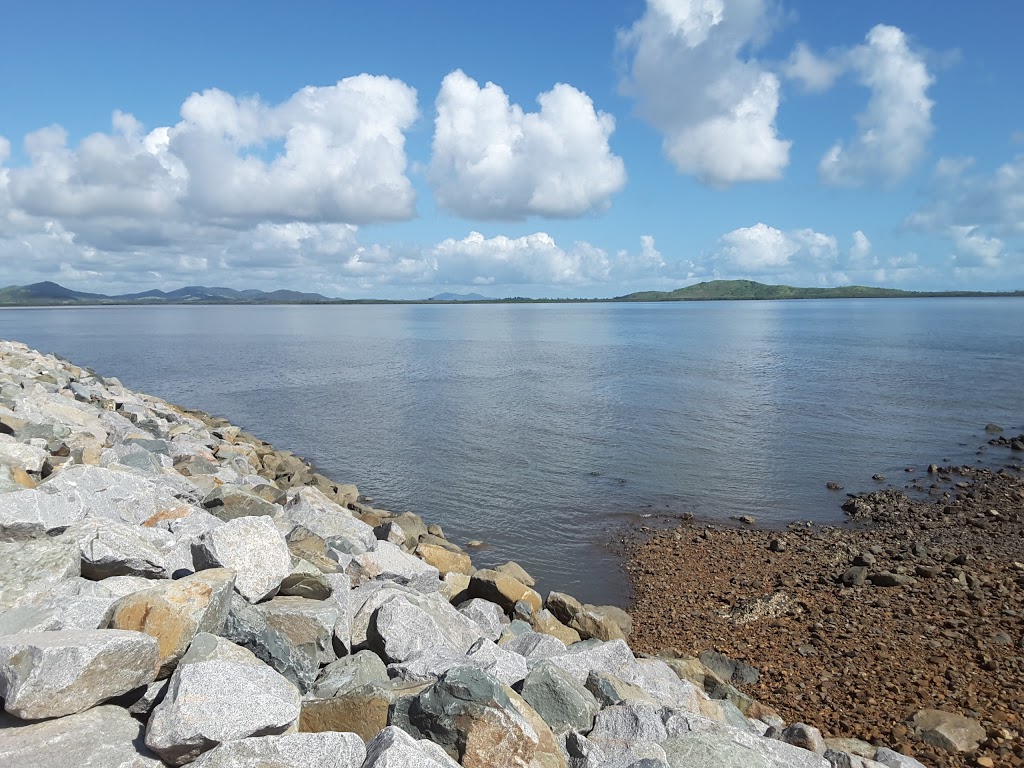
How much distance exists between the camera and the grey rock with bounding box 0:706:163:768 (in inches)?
181

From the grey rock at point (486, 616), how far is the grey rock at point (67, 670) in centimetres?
488

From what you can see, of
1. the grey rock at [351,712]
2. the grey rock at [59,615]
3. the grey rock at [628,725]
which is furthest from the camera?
the grey rock at [628,725]

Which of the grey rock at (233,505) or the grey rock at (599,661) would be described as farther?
the grey rock at (233,505)

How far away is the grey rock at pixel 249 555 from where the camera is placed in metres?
7.15

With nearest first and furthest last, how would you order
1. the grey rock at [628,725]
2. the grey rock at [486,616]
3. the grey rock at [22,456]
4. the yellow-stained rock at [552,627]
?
the grey rock at [628,725]
the grey rock at [486,616]
the grey rock at [22,456]
the yellow-stained rock at [552,627]

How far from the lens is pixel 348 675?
6383 mm

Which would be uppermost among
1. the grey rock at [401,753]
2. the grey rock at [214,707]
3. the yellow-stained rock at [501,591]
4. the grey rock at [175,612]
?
the grey rock at [175,612]

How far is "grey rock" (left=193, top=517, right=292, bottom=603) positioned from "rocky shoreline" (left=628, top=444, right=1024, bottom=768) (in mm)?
7314

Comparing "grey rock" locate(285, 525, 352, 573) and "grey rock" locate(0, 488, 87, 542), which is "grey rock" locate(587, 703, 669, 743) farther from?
"grey rock" locate(0, 488, 87, 542)

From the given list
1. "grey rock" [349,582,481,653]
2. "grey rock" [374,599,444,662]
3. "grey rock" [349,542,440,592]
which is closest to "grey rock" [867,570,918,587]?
"grey rock" [349,542,440,592]

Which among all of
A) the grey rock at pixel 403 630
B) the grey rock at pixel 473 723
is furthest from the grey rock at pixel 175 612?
the grey rock at pixel 403 630

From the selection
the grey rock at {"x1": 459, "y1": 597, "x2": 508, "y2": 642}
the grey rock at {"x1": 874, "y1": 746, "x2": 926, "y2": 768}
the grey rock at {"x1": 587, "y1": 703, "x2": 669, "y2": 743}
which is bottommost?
the grey rock at {"x1": 874, "y1": 746, "x2": 926, "y2": 768}

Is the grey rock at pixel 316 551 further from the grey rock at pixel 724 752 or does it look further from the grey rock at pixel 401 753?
the grey rock at pixel 724 752

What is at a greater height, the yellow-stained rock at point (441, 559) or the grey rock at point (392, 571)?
the grey rock at point (392, 571)
